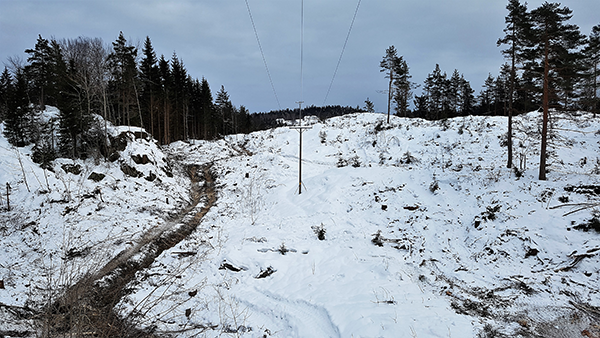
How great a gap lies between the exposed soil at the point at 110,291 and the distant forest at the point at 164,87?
402 inches

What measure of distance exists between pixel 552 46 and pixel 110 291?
20997mm

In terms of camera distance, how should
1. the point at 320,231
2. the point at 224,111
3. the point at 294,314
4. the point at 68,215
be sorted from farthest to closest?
the point at 224,111 → the point at 68,215 → the point at 320,231 → the point at 294,314

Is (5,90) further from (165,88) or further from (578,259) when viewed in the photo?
(578,259)

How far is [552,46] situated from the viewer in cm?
1191

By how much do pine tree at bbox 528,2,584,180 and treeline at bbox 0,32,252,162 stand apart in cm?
Answer: 2824

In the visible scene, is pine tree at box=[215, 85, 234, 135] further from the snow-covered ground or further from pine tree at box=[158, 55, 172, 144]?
the snow-covered ground

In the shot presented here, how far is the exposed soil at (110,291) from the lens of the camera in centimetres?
334

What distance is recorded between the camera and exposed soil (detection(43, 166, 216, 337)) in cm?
334

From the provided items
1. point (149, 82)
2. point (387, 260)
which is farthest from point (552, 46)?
point (149, 82)

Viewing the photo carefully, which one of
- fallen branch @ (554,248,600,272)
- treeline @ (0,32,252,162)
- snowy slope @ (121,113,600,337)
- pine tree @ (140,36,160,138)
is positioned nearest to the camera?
snowy slope @ (121,113,600,337)

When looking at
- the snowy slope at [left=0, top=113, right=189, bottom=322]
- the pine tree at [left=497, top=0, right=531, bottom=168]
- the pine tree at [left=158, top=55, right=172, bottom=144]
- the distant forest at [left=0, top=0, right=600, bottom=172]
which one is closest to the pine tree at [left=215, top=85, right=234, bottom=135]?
the distant forest at [left=0, top=0, right=600, bottom=172]

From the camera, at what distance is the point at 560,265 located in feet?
24.2

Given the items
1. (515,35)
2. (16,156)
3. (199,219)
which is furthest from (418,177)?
(16,156)

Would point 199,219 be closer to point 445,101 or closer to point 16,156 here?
point 16,156
